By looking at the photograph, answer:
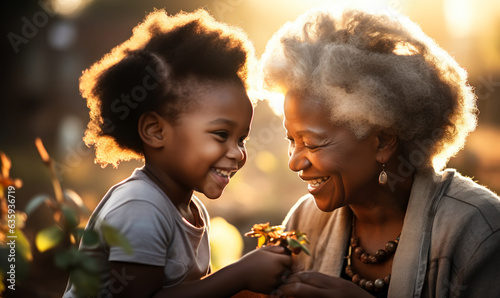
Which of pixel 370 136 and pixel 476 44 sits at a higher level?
pixel 476 44

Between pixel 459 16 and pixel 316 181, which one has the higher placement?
pixel 459 16

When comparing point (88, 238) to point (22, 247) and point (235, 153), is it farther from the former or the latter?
point (235, 153)

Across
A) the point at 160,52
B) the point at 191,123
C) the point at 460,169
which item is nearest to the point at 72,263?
the point at 191,123

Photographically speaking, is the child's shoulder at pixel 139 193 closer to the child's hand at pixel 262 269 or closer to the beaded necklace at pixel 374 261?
the child's hand at pixel 262 269

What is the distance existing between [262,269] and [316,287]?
1.14 feet

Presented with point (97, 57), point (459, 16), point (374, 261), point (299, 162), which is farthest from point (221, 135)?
point (459, 16)

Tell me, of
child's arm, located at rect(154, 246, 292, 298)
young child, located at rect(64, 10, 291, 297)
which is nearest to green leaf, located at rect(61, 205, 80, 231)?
young child, located at rect(64, 10, 291, 297)

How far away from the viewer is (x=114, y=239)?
1.40m

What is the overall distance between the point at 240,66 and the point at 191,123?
48cm

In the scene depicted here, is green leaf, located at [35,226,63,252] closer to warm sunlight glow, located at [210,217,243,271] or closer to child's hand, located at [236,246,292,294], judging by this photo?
child's hand, located at [236,246,292,294]

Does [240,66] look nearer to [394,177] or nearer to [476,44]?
[394,177]

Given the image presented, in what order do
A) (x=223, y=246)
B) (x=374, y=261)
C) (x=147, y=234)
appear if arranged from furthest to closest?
(x=223, y=246)
(x=374, y=261)
(x=147, y=234)

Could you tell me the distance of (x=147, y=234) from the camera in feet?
7.07

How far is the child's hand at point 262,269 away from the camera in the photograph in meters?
2.32
